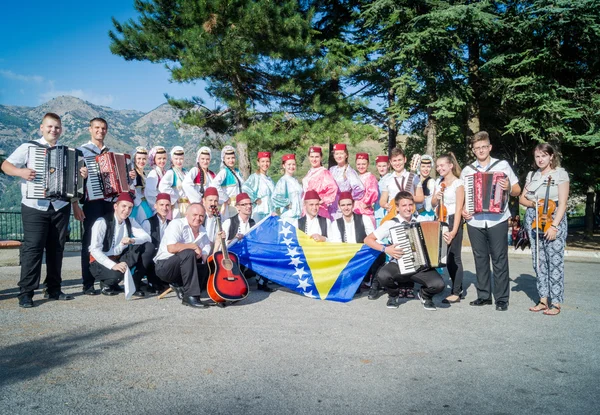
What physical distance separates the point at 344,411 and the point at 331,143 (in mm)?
12877

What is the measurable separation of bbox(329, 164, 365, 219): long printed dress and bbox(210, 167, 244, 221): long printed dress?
174cm

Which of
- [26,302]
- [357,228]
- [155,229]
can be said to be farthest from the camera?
[155,229]

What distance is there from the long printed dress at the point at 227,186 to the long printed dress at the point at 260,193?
0.53 feet

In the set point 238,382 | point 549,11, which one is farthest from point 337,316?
point 549,11

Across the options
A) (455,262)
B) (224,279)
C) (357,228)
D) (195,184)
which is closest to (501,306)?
(455,262)

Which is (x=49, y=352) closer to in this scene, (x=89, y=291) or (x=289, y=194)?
(x=89, y=291)

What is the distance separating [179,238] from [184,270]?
493 mm

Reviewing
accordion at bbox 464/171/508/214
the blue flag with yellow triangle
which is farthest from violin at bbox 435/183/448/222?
the blue flag with yellow triangle

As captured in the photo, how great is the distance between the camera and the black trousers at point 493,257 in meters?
5.53

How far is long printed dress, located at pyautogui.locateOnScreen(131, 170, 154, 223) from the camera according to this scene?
22.4ft

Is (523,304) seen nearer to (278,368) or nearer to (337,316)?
(337,316)

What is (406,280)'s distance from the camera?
5.68m

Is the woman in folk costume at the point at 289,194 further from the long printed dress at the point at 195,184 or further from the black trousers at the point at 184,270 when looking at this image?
the black trousers at the point at 184,270

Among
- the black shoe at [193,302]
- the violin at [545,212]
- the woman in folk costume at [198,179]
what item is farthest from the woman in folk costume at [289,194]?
the violin at [545,212]
